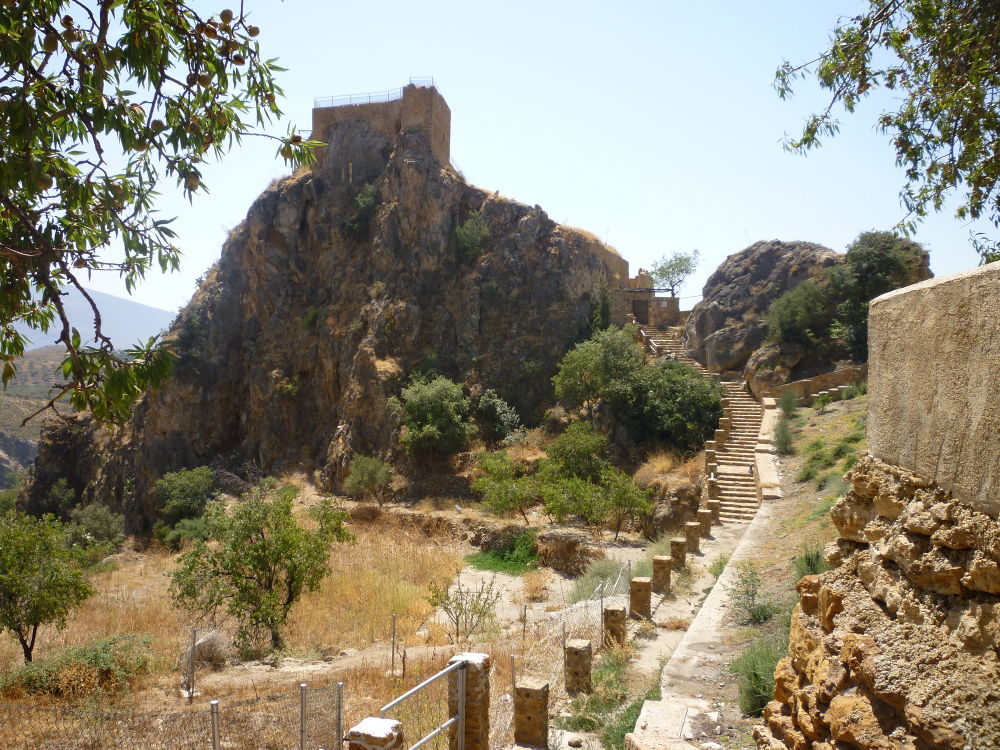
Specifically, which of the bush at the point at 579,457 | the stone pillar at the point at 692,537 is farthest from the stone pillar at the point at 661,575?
the bush at the point at 579,457

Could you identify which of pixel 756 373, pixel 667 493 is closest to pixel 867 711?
pixel 667 493

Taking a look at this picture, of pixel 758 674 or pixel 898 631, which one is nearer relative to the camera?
pixel 898 631

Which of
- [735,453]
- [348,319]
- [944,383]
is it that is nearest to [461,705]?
[944,383]

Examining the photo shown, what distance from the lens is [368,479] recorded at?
83.5 ft

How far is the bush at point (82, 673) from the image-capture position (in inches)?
351

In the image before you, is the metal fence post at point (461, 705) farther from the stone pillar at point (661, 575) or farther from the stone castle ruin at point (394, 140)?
the stone castle ruin at point (394, 140)

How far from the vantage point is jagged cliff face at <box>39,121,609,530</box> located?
29.8 metres

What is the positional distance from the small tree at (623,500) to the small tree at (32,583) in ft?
39.6

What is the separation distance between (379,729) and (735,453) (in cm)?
1745

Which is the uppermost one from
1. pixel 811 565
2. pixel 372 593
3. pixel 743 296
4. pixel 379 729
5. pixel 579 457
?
pixel 743 296

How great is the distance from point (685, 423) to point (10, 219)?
20158mm

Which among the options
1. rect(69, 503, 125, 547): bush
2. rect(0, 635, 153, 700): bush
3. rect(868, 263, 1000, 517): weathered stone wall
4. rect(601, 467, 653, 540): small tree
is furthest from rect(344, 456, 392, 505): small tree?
rect(868, 263, 1000, 517): weathered stone wall

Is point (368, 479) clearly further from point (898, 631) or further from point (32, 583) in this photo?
point (898, 631)

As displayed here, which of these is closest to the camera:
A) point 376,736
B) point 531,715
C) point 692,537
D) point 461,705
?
point 376,736
